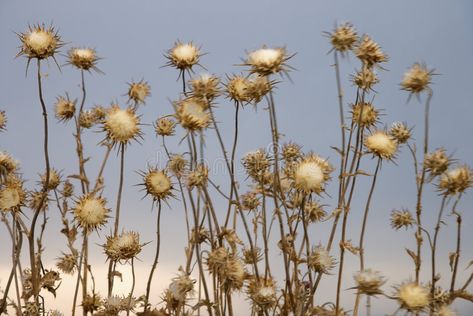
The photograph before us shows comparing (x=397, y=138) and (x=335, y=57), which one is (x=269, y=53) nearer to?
(x=335, y=57)

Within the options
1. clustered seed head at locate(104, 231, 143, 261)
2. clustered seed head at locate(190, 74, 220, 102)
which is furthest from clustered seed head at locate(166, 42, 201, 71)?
clustered seed head at locate(104, 231, 143, 261)

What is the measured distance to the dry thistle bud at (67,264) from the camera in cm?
529

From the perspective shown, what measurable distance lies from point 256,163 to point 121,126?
923 millimetres

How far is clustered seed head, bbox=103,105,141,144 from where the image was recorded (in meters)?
4.67

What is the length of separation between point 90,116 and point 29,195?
0.80 meters

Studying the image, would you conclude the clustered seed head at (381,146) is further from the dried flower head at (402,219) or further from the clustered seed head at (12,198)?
the clustered seed head at (12,198)

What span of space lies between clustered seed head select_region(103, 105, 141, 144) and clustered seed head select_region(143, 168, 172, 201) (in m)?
0.26

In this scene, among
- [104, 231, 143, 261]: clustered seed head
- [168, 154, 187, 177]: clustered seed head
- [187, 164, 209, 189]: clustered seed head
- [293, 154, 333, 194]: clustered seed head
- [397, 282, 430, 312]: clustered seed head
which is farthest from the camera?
[168, 154, 187, 177]: clustered seed head

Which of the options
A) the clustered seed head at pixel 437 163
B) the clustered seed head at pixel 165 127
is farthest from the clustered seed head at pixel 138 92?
the clustered seed head at pixel 437 163

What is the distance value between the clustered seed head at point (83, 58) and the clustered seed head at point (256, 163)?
124 centimetres

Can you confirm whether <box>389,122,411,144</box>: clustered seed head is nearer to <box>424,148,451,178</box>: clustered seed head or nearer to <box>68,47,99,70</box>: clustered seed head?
<box>424,148,451,178</box>: clustered seed head

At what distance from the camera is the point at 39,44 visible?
4.64m

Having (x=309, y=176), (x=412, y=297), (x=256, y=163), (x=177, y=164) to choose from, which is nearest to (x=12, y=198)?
(x=177, y=164)

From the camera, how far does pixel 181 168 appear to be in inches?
192
